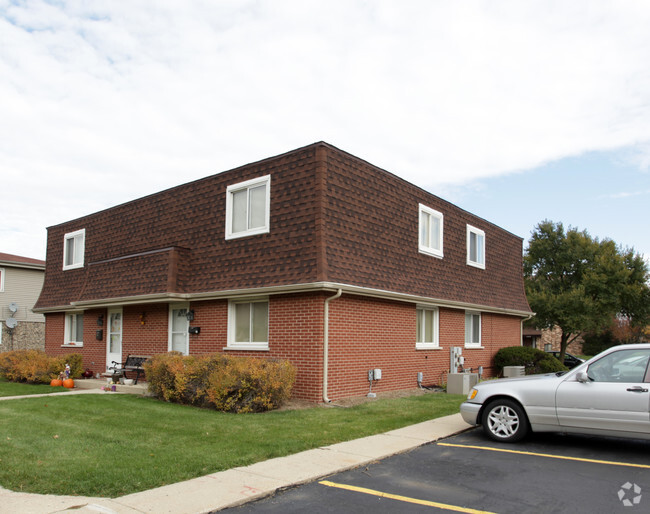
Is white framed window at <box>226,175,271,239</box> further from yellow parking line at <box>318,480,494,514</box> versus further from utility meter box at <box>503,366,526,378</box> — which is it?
utility meter box at <box>503,366,526,378</box>

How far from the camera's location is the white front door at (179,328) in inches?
635

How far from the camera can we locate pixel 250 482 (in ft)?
20.6

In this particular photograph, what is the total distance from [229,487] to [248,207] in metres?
9.46

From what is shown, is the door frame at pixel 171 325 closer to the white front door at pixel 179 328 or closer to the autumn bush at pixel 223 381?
the white front door at pixel 179 328

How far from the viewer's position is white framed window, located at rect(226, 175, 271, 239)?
47.0 ft

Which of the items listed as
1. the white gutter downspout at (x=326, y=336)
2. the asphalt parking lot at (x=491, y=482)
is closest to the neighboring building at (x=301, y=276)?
the white gutter downspout at (x=326, y=336)

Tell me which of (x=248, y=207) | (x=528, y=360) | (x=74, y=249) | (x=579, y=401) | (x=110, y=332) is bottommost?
(x=528, y=360)

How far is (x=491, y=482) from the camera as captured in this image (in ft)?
21.5

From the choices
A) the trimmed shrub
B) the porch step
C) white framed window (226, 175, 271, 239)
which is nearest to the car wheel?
white framed window (226, 175, 271, 239)

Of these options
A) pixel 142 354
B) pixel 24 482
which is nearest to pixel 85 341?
pixel 142 354

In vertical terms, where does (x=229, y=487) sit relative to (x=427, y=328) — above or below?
below

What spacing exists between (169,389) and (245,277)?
10.4ft

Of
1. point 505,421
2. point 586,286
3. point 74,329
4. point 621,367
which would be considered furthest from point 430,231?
point 586,286

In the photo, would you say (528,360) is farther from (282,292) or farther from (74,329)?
(74,329)
